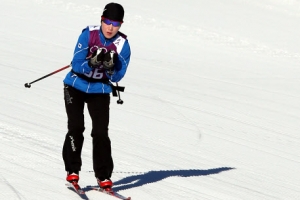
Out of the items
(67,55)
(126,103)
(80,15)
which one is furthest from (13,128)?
(80,15)

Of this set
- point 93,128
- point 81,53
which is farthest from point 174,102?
point 81,53

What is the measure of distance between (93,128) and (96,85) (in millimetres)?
382

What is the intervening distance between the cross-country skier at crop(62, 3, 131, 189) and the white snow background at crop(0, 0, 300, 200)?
1.00ft

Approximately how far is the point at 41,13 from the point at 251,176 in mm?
13696

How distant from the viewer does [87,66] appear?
6.34 meters

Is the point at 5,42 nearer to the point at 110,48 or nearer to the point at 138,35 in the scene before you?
the point at 138,35

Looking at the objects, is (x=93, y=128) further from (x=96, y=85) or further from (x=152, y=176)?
(x=152, y=176)

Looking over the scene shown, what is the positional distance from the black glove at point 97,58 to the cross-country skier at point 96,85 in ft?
0.19

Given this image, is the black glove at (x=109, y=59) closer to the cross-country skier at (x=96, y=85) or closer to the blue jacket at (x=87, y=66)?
the cross-country skier at (x=96, y=85)

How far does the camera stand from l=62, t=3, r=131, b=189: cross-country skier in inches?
251

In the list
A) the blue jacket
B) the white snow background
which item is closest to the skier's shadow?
the white snow background

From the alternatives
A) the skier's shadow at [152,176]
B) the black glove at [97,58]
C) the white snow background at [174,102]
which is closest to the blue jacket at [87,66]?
the black glove at [97,58]

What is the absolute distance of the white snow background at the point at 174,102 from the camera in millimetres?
7875

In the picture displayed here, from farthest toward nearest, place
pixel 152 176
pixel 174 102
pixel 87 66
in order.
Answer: pixel 174 102 → pixel 152 176 → pixel 87 66
